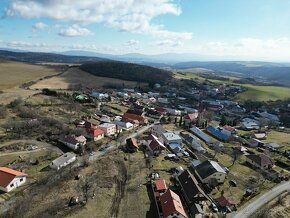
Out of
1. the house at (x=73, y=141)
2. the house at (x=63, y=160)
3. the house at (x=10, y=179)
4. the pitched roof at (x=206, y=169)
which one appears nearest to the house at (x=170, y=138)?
the pitched roof at (x=206, y=169)

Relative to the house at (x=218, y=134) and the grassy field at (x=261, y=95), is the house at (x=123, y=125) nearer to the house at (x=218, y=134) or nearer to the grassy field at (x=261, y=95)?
the house at (x=218, y=134)

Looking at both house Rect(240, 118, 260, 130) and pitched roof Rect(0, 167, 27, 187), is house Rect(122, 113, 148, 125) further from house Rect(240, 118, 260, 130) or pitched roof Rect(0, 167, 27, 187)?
pitched roof Rect(0, 167, 27, 187)

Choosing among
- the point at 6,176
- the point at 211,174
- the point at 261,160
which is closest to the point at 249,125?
the point at 261,160

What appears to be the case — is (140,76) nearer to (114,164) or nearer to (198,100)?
(198,100)

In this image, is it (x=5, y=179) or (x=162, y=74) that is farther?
(x=162, y=74)

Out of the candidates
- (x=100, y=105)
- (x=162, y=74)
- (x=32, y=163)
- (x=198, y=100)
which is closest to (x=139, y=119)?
(x=100, y=105)

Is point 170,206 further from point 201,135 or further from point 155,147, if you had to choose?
point 201,135
